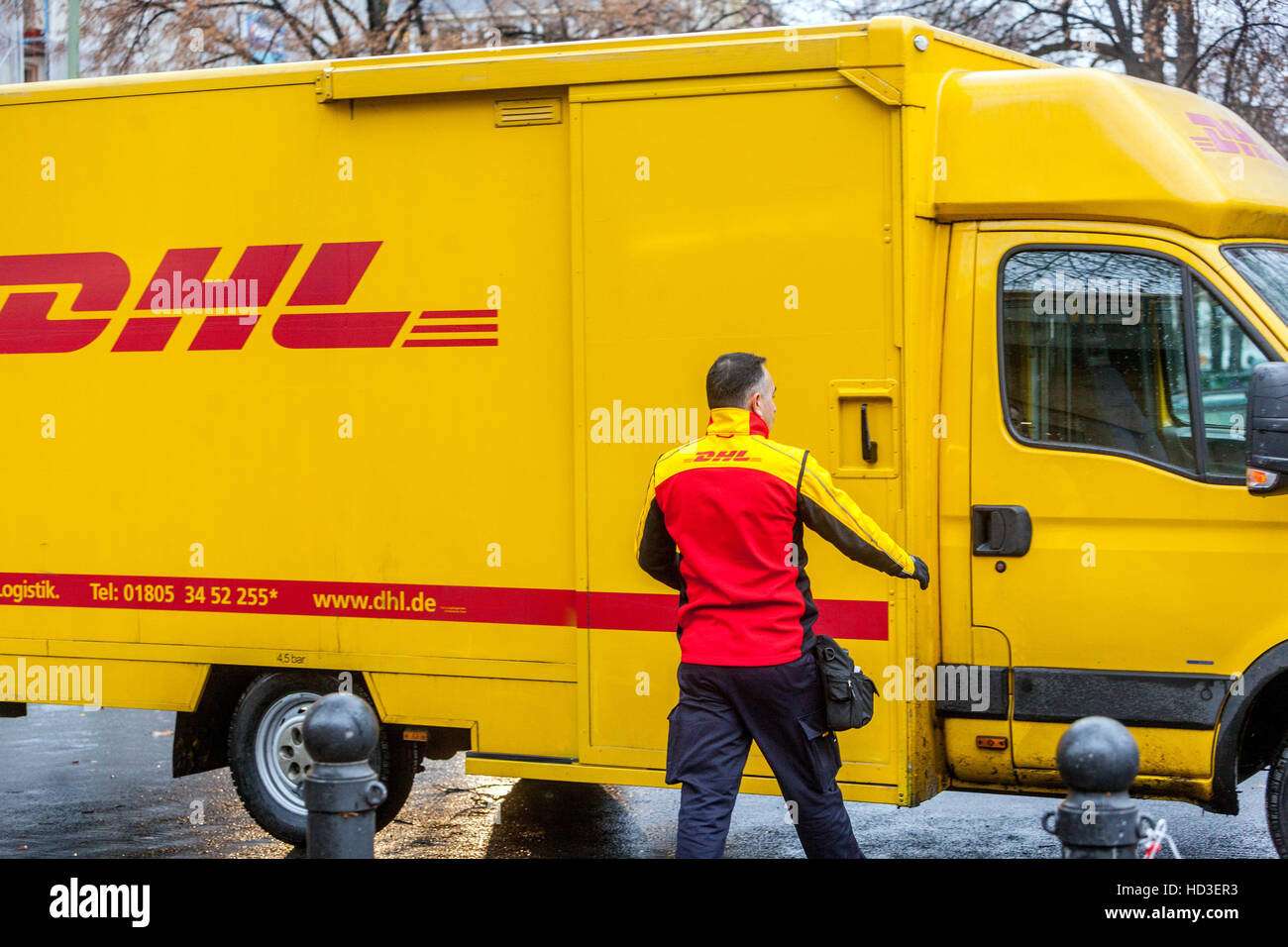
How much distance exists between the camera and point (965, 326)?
18.4 feet

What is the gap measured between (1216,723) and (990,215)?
6.43ft

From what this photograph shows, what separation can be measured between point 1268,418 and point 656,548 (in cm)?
201

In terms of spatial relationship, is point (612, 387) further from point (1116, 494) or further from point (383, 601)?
point (1116, 494)

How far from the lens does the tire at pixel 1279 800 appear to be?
5.34m

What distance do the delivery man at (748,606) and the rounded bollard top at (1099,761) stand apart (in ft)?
3.27

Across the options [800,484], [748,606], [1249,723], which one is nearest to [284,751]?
[748,606]

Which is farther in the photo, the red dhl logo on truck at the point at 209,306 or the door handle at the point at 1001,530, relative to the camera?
the red dhl logo on truck at the point at 209,306

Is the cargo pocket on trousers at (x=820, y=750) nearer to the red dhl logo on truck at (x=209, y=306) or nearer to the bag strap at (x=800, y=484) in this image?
the bag strap at (x=800, y=484)

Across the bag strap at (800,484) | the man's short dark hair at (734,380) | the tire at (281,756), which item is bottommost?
the tire at (281,756)

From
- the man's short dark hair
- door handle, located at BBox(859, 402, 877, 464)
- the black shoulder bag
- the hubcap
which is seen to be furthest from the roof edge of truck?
the hubcap

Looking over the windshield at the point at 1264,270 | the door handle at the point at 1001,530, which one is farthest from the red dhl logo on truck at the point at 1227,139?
the door handle at the point at 1001,530

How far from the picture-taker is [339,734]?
13.9ft

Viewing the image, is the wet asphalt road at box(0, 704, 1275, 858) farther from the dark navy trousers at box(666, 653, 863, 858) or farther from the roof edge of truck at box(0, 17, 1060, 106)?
the roof edge of truck at box(0, 17, 1060, 106)
